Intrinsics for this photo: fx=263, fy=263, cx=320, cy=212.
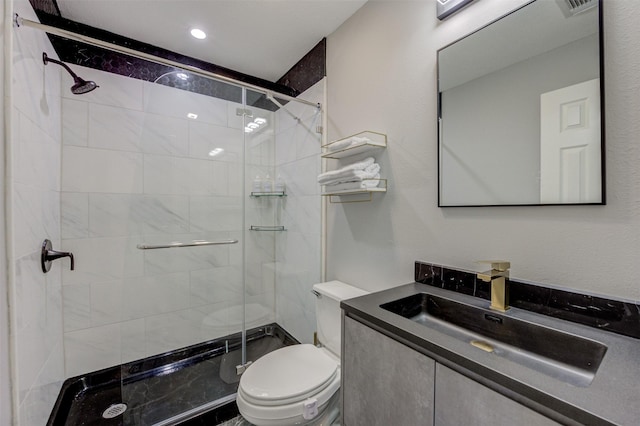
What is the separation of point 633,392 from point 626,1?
3.33 feet

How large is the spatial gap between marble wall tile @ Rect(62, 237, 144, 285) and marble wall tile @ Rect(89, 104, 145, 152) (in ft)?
2.18

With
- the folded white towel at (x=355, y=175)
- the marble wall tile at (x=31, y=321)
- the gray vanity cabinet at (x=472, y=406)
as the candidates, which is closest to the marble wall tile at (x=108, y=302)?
the marble wall tile at (x=31, y=321)

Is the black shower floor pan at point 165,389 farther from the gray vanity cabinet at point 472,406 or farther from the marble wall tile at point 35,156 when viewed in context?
the gray vanity cabinet at point 472,406

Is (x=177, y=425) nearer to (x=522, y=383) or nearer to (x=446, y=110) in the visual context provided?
(x=522, y=383)

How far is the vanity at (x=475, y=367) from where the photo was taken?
19.8 inches

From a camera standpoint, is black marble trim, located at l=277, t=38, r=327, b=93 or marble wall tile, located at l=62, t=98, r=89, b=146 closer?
marble wall tile, located at l=62, t=98, r=89, b=146

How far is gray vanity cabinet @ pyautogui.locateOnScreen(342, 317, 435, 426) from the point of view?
71cm

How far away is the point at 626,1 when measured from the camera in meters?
0.75

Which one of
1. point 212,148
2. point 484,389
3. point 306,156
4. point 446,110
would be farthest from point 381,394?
point 212,148

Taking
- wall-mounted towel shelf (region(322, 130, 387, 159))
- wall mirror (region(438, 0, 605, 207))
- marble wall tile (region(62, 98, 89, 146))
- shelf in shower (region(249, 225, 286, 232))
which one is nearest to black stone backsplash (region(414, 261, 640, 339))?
wall mirror (region(438, 0, 605, 207))

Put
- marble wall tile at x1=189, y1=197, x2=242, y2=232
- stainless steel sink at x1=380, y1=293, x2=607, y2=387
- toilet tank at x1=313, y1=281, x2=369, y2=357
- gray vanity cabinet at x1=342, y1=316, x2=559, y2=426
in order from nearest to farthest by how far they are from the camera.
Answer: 1. gray vanity cabinet at x1=342, y1=316, x2=559, y2=426
2. stainless steel sink at x1=380, y1=293, x2=607, y2=387
3. toilet tank at x1=313, y1=281, x2=369, y2=357
4. marble wall tile at x1=189, y1=197, x2=242, y2=232

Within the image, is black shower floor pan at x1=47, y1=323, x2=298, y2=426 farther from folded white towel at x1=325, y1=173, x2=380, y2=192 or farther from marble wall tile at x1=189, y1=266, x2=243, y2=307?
folded white towel at x1=325, y1=173, x2=380, y2=192

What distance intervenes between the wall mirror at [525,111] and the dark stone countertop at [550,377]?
0.39m

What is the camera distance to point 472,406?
60 cm
